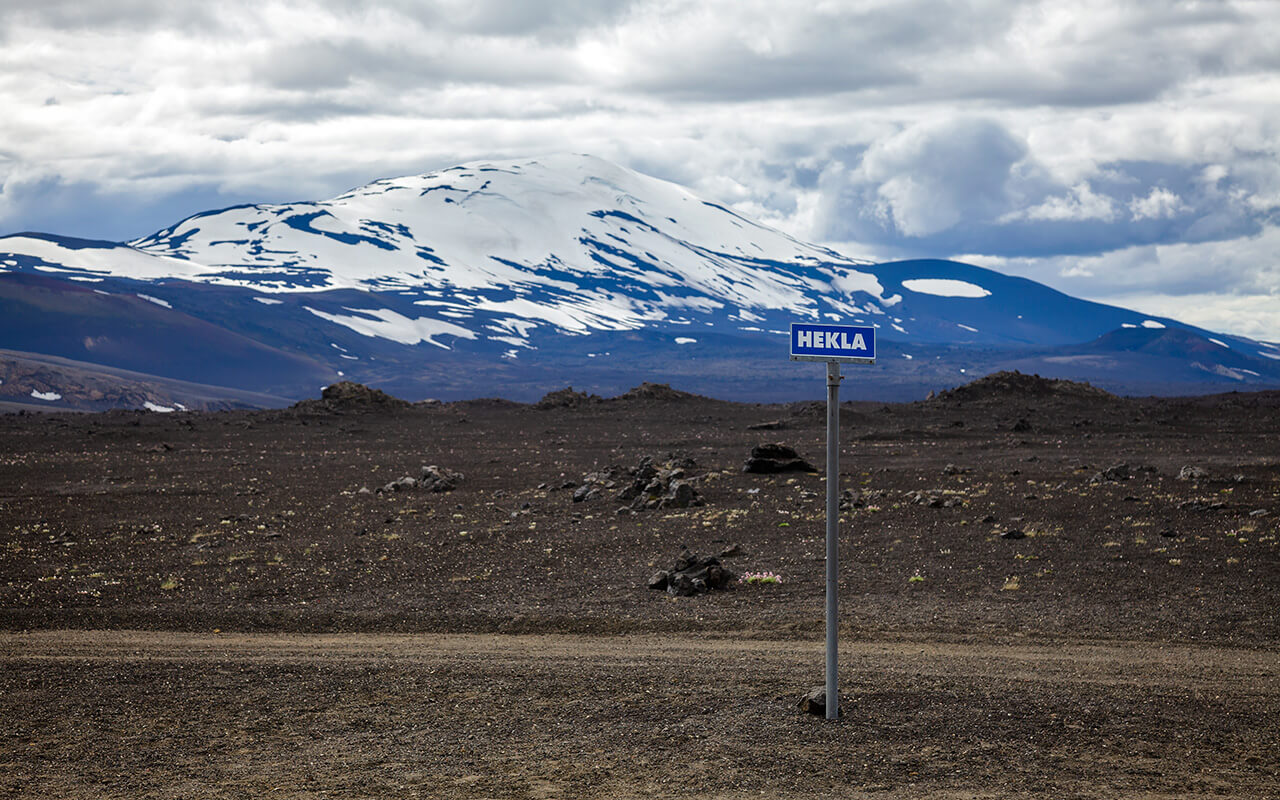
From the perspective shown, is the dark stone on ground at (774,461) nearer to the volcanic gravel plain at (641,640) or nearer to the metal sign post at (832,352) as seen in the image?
the volcanic gravel plain at (641,640)

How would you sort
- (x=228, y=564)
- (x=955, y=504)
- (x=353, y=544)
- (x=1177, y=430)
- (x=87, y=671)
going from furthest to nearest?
(x=1177, y=430)
(x=955, y=504)
(x=353, y=544)
(x=228, y=564)
(x=87, y=671)

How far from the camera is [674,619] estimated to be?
15.4 m

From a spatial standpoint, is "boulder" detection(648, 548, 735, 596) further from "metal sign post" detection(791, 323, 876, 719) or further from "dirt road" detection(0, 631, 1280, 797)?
"metal sign post" detection(791, 323, 876, 719)

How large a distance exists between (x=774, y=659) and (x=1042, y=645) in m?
3.29

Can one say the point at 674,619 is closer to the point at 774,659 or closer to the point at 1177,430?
the point at 774,659

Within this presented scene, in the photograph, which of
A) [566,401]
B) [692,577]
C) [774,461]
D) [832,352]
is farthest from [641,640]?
[566,401]

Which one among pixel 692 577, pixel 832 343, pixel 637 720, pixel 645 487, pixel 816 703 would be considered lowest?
pixel 637 720

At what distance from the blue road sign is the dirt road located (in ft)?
11.2

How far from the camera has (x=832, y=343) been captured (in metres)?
9.58

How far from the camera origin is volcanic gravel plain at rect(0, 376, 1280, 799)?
951 cm

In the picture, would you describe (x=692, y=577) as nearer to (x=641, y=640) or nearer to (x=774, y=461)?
(x=641, y=640)

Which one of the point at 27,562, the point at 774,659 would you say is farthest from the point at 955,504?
the point at 27,562

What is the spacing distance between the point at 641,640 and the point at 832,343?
6.14 meters

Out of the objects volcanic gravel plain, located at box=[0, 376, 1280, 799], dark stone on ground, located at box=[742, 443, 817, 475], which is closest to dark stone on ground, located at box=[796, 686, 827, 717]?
volcanic gravel plain, located at box=[0, 376, 1280, 799]
